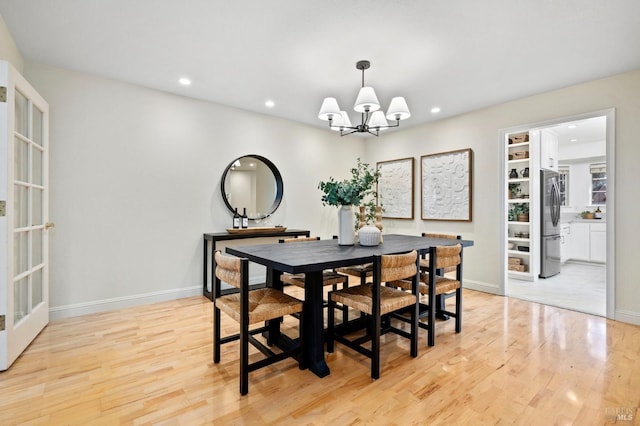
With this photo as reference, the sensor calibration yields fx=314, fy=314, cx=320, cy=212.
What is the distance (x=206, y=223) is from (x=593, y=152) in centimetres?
743

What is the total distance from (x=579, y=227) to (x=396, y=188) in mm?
4119

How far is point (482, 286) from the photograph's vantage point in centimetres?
420

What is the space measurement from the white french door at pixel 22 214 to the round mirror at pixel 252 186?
1803 millimetres

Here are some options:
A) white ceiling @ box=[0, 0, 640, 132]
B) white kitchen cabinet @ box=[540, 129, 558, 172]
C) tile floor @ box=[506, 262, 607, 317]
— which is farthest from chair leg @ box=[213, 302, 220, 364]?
white kitchen cabinet @ box=[540, 129, 558, 172]

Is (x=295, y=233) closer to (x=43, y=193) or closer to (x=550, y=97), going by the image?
(x=43, y=193)

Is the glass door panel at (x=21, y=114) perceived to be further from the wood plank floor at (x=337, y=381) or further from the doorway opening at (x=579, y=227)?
the doorway opening at (x=579, y=227)

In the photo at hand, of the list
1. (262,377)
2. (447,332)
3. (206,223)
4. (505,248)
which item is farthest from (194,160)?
(505,248)

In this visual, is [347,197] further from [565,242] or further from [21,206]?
[565,242]

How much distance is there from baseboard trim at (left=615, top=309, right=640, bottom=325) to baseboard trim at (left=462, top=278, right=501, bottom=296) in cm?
113

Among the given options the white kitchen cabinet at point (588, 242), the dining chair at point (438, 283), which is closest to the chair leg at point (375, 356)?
the dining chair at point (438, 283)

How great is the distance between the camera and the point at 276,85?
343cm

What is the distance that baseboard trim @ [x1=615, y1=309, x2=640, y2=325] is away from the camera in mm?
3004

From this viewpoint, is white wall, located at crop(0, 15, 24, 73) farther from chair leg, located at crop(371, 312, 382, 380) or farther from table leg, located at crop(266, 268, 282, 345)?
chair leg, located at crop(371, 312, 382, 380)

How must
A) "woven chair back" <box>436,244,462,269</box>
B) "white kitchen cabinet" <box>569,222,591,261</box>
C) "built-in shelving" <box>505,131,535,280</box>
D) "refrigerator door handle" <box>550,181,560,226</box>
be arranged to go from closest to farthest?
"woven chair back" <box>436,244,462,269</box>, "built-in shelving" <box>505,131,535,280</box>, "refrigerator door handle" <box>550,181,560,226</box>, "white kitchen cabinet" <box>569,222,591,261</box>
